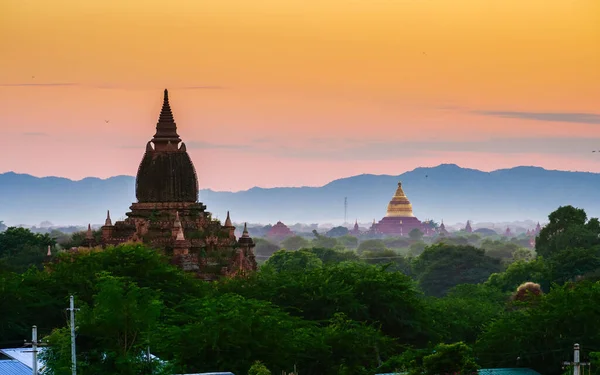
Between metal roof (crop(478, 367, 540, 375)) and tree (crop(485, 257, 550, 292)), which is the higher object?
tree (crop(485, 257, 550, 292))

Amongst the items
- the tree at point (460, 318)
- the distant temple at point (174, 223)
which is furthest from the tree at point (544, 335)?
the distant temple at point (174, 223)

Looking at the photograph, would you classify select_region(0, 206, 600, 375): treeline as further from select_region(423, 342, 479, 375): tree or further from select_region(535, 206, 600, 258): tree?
select_region(535, 206, 600, 258): tree

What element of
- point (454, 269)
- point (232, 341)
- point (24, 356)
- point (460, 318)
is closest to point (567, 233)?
point (454, 269)

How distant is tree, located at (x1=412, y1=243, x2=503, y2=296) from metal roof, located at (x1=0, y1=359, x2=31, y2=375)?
111305mm

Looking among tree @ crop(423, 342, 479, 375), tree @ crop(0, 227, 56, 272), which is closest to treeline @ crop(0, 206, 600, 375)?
tree @ crop(423, 342, 479, 375)

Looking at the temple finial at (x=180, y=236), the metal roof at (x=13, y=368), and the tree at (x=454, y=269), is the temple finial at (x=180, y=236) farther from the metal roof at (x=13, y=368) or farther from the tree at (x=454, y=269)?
the tree at (x=454, y=269)

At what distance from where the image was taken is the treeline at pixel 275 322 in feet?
180

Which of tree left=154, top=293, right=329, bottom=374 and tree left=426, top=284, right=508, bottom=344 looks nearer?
tree left=154, top=293, right=329, bottom=374

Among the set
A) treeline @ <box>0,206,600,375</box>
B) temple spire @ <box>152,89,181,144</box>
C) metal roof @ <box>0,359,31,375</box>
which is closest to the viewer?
metal roof @ <box>0,359,31,375</box>

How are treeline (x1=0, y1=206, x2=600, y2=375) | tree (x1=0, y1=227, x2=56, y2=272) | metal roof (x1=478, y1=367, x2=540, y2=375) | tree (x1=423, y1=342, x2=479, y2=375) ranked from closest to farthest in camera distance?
treeline (x1=0, y1=206, x2=600, y2=375) → tree (x1=423, y1=342, x2=479, y2=375) → metal roof (x1=478, y1=367, x2=540, y2=375) → tree (x1=0, y1=227, x2=56, y2=272)

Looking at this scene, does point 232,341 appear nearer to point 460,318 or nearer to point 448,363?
point 448,363

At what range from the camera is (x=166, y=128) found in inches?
4013

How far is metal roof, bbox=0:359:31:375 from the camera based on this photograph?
5488 centimetres

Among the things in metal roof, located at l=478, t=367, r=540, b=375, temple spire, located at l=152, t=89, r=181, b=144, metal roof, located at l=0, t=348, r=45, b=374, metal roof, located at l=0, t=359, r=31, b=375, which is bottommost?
metal roof, located at l=478, t=367, r=540, b=375
